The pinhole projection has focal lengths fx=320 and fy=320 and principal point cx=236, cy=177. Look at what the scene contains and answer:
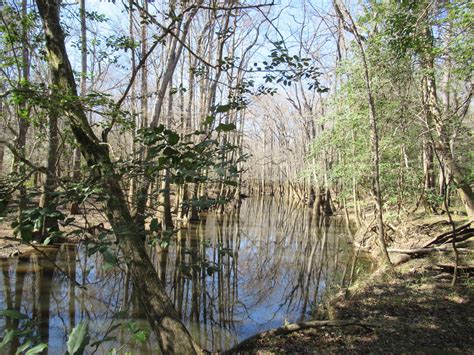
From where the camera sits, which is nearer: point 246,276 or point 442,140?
point 442,140

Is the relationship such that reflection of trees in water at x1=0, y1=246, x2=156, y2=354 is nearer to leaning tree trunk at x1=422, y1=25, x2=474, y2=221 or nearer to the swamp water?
the swamp water

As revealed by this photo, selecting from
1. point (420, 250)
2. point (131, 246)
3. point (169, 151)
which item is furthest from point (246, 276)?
point (169, 151)

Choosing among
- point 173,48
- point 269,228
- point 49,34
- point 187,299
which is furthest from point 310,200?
point 49,34

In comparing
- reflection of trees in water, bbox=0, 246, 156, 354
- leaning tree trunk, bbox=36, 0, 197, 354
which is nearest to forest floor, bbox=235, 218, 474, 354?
leaning tree trunk, bbox=36, 0, 197, 354

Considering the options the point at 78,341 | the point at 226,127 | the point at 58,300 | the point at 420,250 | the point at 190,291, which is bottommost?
the point at 190,291

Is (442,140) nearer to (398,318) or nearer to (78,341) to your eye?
(398,318)

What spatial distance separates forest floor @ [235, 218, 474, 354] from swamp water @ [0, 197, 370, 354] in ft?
2.46

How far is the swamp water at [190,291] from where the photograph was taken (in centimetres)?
372

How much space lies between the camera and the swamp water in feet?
12.2

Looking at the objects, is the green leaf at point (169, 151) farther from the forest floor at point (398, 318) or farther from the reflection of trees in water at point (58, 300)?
the forest floor at point (398, 318)

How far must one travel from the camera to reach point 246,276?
6930 mm

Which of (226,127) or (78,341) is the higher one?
(226,127)

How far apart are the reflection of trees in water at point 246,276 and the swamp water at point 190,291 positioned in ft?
0.06

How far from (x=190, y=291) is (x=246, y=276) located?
166 cm
